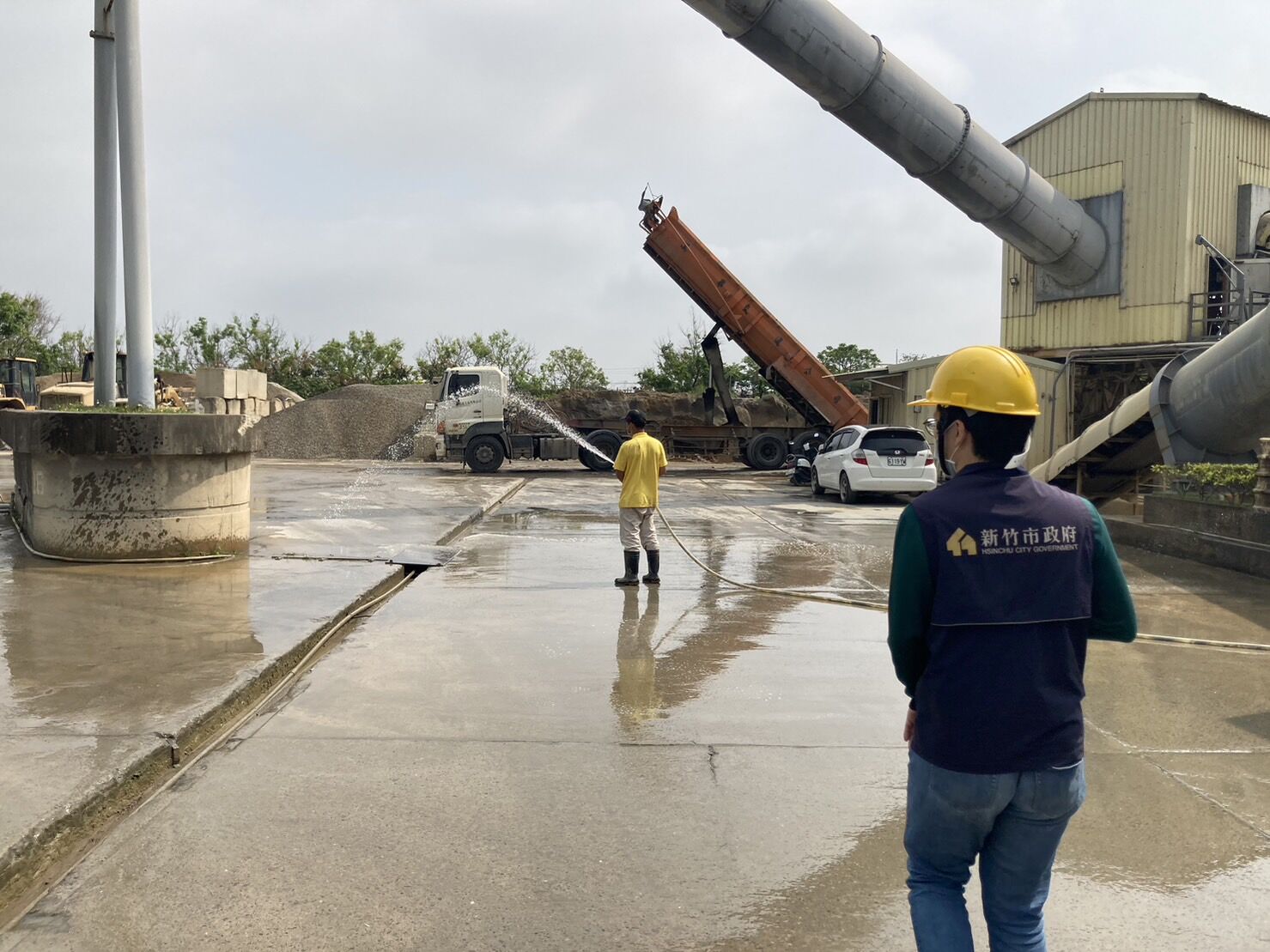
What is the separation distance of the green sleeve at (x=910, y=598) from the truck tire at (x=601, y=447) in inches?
1048

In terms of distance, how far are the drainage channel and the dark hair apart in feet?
10.4

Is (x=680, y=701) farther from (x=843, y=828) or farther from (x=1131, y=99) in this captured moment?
(x=1131, y=99)

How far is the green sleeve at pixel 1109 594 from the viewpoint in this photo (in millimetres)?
2611

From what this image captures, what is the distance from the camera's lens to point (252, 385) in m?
37.5

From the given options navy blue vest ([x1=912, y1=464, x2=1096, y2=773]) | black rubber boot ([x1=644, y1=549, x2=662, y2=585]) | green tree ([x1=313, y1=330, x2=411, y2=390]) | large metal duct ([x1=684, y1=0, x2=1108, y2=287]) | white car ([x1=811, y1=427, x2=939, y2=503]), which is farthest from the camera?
green tree ([x1=313, y1=330, x2=411, y2=390])

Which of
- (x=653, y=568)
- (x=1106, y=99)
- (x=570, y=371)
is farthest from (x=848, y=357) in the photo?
(x=653, y=568)

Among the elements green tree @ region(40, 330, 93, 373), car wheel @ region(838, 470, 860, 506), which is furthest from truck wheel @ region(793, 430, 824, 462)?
green tree @ region(40, 330, 93, 373)

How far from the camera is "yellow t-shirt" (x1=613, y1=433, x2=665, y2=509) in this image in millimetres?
10242

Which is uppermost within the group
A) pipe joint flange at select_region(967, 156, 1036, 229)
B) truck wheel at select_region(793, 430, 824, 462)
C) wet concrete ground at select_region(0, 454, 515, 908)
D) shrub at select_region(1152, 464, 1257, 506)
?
pipe joint flange at select_region(967, 156, 1036, 229)

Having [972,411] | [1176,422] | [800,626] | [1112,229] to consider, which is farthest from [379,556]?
[1112,229]

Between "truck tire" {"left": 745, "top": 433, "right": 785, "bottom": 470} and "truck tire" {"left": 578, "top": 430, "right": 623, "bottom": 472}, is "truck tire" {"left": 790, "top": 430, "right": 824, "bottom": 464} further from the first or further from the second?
"truck tire" {"left": 578, "top": 430, "right": 623, "bottom": 472}

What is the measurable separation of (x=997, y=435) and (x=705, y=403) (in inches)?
1145

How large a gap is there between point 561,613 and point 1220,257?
738 inches

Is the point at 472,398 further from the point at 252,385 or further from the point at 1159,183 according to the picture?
the point at 1159,183
